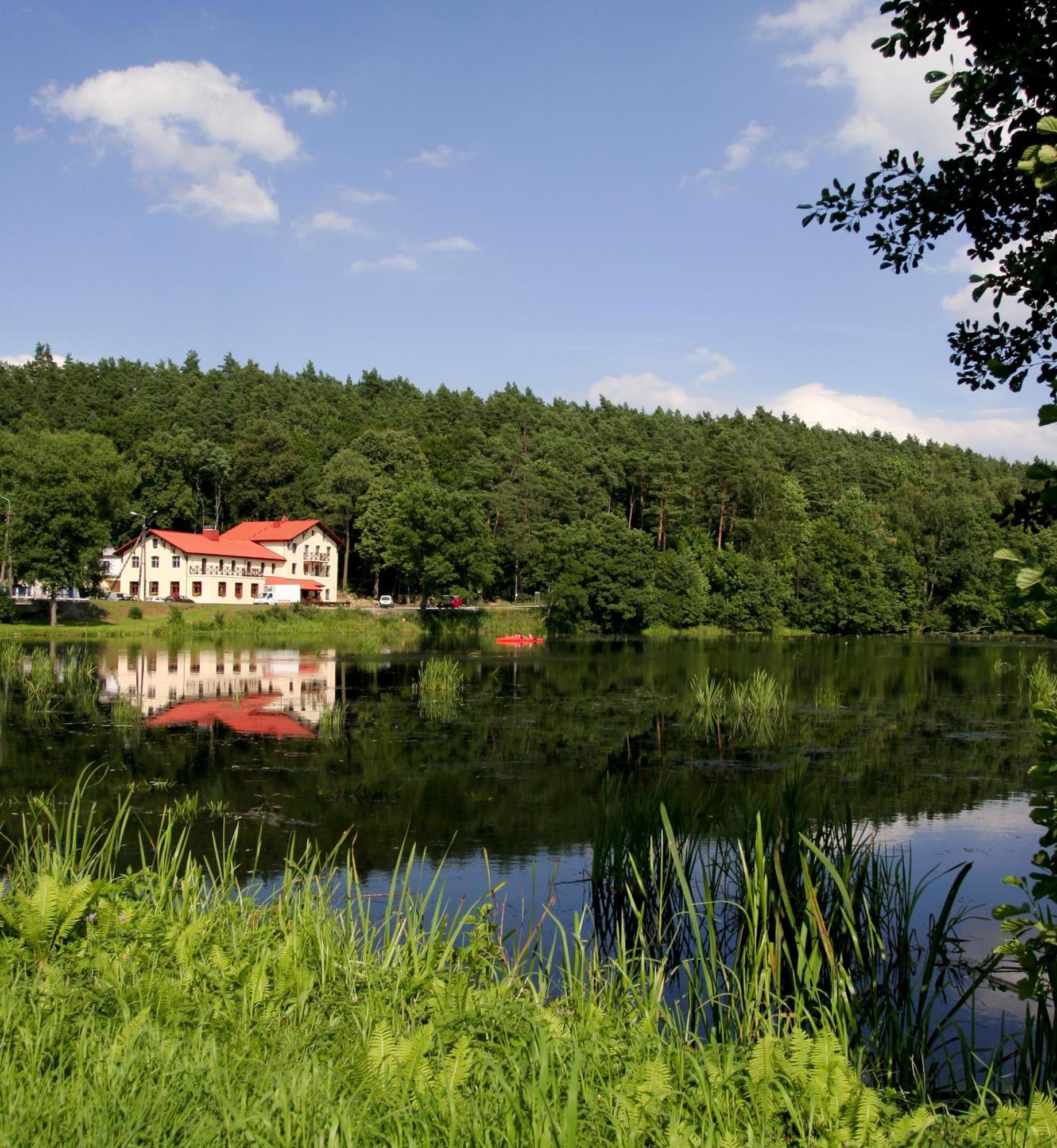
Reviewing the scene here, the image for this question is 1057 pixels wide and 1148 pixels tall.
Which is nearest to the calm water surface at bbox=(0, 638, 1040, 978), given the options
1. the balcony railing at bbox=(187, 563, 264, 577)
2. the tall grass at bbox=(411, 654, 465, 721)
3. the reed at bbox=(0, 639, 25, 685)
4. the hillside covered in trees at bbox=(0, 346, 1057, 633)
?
the tall grass at bbox=(411, 654, 465, 721)

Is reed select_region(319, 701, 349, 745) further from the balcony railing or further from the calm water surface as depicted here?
the balcony railing

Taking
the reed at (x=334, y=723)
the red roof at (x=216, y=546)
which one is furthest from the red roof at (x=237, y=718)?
the red roof at (x=216, y=546)

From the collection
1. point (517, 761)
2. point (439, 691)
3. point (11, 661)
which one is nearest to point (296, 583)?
point (11, 661)

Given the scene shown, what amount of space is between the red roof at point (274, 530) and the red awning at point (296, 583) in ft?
10.5

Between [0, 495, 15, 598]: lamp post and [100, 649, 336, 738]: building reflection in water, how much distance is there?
18572 mm

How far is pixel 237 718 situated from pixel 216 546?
56.0 meters

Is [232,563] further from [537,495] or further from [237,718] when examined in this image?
[237,718]

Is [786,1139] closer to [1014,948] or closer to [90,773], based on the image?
[1014,948]

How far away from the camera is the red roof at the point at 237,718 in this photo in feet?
64.1

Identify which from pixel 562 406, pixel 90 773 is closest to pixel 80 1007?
pixel 90 773

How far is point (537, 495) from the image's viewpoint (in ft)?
273

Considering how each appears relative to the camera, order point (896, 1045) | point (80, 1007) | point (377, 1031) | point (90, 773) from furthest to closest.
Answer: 1. point (90, 773)
2. point (896, 1045)
3. point (80, 1007)
4. point (377, 1031)

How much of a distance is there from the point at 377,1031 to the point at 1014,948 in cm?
252

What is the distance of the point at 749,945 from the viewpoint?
6254mm
